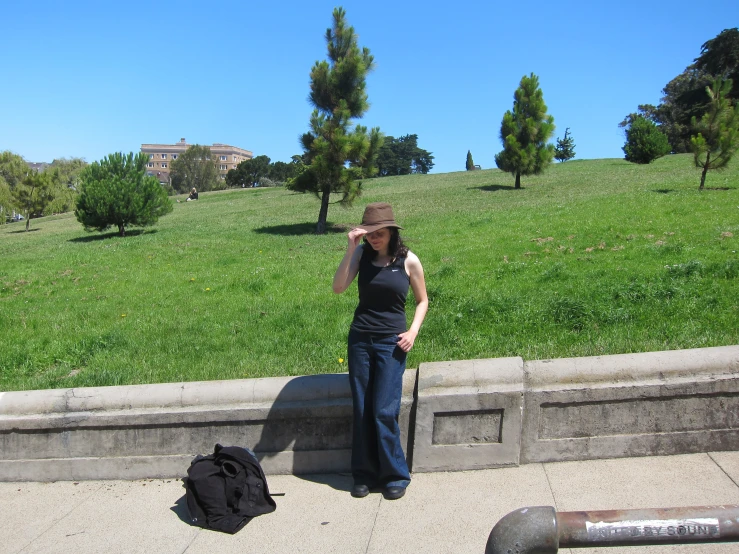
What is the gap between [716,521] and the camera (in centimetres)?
158

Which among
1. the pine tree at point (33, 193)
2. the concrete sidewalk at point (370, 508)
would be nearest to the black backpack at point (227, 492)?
the concrete sidewalk at point (370, 508)

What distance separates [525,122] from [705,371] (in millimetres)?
26610

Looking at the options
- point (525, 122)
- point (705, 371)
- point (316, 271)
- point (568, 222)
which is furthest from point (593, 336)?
point (525, 122)

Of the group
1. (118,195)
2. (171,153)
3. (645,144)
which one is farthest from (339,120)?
(171,153)

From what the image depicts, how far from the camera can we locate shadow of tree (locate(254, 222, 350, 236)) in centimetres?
2127

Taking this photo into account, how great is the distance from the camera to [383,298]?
407cm

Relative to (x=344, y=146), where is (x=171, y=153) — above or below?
above

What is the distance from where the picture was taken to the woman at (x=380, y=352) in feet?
13.2

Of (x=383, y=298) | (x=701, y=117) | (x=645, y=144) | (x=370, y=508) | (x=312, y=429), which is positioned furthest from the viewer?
(x=645, y=144)

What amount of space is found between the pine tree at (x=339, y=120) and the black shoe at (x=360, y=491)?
54.7 ft

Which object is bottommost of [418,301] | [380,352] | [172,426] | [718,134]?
[172,426]

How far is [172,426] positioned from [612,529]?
11.5 feet

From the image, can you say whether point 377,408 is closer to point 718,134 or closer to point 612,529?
point 612,529

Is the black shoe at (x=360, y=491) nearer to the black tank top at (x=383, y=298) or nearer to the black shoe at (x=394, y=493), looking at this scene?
the black shoe at (x=394, y=493)
